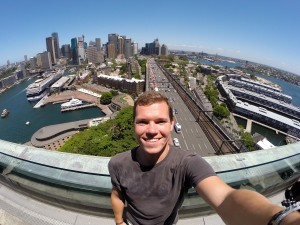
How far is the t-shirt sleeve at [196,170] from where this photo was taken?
70 cm

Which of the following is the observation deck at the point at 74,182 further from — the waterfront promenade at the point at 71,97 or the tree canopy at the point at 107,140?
the waterfront promenade at the point at 71,97

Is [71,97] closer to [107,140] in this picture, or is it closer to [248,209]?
[107,140]

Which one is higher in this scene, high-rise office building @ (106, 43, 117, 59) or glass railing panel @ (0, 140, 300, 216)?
glass railing panel @ (0, 140, 300, 216)

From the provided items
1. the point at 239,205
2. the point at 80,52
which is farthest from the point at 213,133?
the point at 80,52

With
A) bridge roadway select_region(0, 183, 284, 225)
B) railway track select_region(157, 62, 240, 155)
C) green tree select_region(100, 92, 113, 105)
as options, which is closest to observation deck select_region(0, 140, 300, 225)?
bridge roadway select_region(0, 183, 284, 225)

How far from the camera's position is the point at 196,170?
72cm

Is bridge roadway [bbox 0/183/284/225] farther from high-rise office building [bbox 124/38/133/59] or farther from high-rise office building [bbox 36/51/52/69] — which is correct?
high-rise office building [bbox 124/38/133/59]

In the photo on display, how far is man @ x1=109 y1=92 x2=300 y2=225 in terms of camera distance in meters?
0.72

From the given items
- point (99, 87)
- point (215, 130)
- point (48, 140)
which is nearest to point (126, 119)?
point (215, 130)

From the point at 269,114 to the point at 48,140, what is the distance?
58.1ft

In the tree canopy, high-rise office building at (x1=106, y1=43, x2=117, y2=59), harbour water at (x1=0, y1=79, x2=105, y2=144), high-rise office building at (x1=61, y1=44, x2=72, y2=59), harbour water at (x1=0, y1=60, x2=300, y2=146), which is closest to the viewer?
the tree canopy

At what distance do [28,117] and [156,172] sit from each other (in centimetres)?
2256

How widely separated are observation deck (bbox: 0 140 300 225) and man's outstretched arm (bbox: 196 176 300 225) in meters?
0.51

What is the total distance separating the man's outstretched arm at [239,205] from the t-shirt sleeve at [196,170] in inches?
0.6
